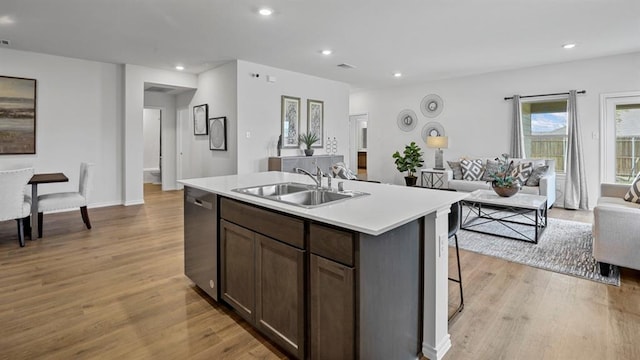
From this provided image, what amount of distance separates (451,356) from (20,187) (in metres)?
4.31

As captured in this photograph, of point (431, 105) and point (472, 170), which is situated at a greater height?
point (431, 105)

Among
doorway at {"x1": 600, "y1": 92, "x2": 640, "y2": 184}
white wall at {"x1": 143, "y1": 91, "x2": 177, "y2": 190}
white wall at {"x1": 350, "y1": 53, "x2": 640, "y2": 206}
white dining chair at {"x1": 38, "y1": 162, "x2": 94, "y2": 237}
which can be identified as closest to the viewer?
white dining chair at {"x1": 38, "y1": 162, "x2": 94, "y2": 237}

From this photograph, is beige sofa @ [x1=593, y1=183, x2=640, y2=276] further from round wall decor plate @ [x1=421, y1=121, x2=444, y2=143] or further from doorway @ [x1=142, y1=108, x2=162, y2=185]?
doorway @ [x1=142, y1=108, x2=162, y2=185]

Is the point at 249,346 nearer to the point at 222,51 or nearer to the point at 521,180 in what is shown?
the point at 222,51

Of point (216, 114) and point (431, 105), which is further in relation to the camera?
point (431, 105)

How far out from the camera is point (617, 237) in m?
2.70

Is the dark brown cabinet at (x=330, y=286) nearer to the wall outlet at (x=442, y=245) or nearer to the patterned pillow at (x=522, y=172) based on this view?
the wall outlet at (x=442, y=245)

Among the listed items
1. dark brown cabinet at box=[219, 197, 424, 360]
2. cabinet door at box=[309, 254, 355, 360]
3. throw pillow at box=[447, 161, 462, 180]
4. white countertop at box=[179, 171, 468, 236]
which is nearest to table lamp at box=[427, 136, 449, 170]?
throw pillow at box=[447, 161, 462, 180]

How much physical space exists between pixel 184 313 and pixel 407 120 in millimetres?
6791

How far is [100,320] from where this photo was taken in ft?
7.09

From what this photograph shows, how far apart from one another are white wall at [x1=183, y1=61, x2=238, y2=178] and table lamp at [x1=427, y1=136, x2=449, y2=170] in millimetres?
4000

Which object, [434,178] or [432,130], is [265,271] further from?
[432,130]

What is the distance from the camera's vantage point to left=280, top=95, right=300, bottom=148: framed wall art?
6.35 m

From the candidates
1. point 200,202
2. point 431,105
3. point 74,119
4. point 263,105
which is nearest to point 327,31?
point 263,105
